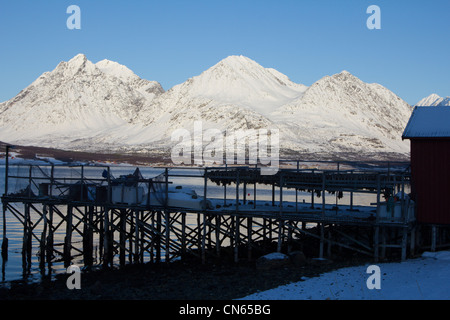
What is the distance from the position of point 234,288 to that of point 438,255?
8.78 m

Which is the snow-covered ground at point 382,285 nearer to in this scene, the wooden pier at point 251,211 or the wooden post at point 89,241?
the wooden pier at point 251,211

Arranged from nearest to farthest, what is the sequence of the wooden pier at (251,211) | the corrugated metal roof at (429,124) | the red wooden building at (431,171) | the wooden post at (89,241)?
the red wooden building at (431,171), the corrugated metal roof at (429,124), the wooden pier at (251,211), the wooden post at (89,241)

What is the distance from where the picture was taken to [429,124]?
26.3 meters

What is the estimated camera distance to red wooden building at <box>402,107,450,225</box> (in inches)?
980

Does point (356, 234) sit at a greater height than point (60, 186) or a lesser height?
lesser

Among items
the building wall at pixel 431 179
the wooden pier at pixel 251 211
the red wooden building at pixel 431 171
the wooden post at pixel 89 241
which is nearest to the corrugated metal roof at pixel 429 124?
the red wooden building at pixel 431 171

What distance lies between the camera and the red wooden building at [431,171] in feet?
81.7

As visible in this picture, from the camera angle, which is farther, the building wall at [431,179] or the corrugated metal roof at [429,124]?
the corrugated metal roof at [429,124]

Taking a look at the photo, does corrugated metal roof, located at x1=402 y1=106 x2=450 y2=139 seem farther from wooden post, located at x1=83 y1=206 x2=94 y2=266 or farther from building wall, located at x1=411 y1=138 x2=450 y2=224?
wooden post, located at x1=83 y1=206 x2=94 y2=266

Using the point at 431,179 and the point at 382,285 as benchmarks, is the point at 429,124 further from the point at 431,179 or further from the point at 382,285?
the point at 382,285
